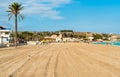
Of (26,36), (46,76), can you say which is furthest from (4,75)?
(26,36)

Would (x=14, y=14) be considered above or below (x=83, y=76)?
above

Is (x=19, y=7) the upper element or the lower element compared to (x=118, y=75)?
upper

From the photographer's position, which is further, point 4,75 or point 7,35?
point 7,35

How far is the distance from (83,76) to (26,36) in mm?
139776

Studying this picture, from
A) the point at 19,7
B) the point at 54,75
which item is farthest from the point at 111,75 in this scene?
the point at 19,7

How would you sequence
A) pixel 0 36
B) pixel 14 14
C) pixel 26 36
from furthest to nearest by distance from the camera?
pixel 26 36, pixel 0 36, pixel 14 14

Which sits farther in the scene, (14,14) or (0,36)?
(0,36)

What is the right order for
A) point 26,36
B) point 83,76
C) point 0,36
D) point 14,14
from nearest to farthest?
point 83,76 < point 14,14 < point 0,36 < point 26,36

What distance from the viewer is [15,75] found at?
12336mm

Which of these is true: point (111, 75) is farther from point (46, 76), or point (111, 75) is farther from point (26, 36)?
point (26, 36)

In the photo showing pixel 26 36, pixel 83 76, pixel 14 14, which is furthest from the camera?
pixel 26 36

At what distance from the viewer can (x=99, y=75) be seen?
1216 centimetres

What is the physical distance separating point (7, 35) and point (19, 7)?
3675 centimetres

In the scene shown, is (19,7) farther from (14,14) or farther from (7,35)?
(7,35)
